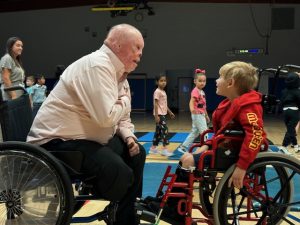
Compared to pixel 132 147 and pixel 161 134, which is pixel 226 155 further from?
pixel 161 134

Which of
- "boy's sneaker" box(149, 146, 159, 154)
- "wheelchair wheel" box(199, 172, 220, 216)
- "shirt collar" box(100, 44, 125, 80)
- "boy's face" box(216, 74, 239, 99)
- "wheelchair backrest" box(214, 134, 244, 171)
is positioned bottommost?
"boy's sneaker" box(149, 146, 159, 154)

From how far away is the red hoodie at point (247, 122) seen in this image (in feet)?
6.41

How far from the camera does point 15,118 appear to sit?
220 centimetres

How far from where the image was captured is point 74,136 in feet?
6.31

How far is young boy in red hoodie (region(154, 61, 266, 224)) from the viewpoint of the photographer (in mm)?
1959

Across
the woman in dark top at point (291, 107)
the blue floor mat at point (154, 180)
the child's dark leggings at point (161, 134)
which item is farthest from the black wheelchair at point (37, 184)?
the woman in dark top at point (291, 107)

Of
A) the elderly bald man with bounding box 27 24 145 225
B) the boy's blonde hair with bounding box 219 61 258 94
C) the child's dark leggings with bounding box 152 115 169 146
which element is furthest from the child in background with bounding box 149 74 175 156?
the elderly bald man with bounding box 27 24 145 225

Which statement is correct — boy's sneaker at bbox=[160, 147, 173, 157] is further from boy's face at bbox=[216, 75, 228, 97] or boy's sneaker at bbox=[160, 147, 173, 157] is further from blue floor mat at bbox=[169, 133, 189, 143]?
boy's face at bbox=[216, 75, 228, 97]

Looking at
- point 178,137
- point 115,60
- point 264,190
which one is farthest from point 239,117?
point 178,137

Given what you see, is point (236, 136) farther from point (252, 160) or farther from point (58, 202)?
point (58, 202)

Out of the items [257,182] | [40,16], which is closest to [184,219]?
[257,182]

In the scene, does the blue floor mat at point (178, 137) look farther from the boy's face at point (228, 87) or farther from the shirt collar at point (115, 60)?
the shirt collar at point (115, 60)

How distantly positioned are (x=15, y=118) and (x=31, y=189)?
501mm

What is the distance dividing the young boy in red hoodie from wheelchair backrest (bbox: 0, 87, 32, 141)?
0.94m
